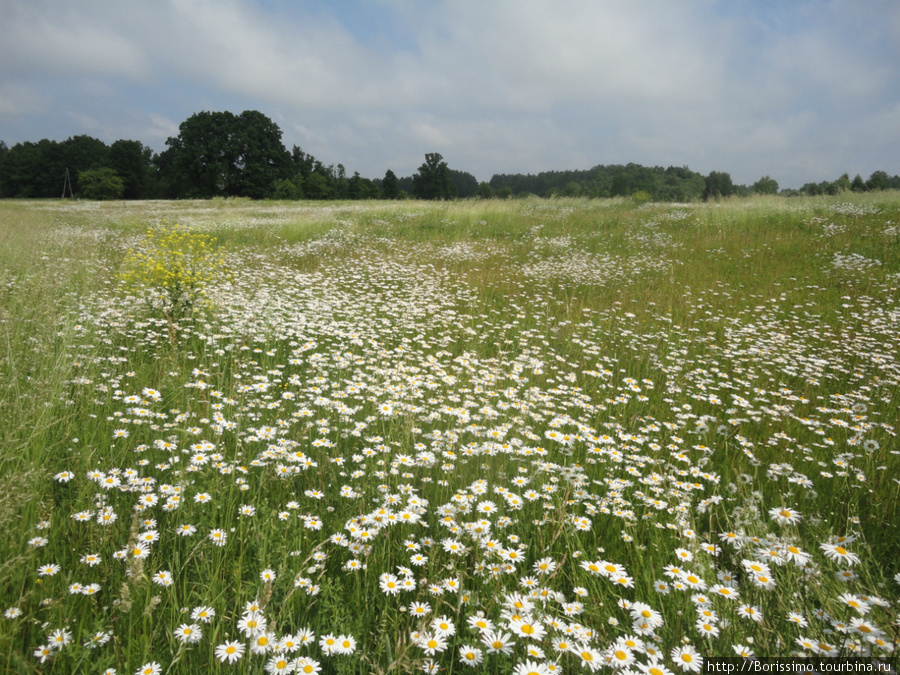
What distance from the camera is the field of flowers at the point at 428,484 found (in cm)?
167

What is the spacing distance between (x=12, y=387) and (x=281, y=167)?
7124cm

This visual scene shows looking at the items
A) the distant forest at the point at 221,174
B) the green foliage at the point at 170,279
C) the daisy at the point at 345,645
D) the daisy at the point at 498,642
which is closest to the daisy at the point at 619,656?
the daisy at the point at 498,642

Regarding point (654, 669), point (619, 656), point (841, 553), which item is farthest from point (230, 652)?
point (841, 553)

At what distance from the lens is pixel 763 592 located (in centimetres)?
192

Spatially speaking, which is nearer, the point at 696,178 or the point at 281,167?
the point at 281,167

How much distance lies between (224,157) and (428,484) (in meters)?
71.9

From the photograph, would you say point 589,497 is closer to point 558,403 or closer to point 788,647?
point 788,647

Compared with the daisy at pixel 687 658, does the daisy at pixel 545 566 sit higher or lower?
lower

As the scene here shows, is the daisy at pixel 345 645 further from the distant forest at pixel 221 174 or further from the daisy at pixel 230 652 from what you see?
the distant forest at pixel 221 174

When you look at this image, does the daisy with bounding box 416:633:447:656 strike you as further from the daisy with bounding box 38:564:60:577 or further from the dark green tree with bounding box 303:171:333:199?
the dark green tree with bounding box 303:171:333:199

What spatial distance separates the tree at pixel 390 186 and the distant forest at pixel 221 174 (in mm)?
200

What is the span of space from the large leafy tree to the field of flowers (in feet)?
203

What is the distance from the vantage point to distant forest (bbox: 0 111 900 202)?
197 feet

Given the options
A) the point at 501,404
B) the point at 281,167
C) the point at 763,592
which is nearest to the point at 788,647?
the point at 763,592
